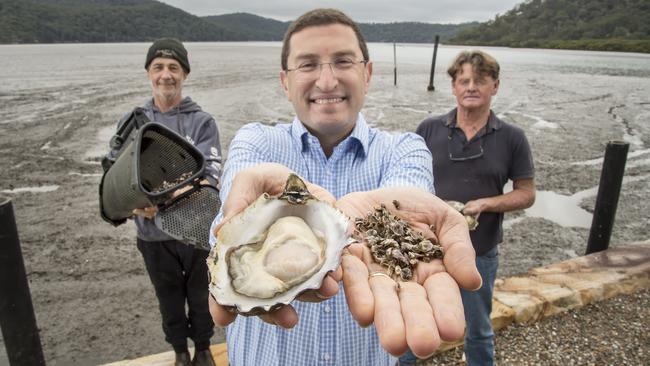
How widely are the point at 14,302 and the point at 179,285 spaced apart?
46.6 inches

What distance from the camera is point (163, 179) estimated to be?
9.20 ft

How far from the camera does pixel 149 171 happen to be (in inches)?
107

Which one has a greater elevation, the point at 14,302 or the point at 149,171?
the point at 149,171

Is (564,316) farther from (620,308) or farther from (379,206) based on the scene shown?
(379,206)

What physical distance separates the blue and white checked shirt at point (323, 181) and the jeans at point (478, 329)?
1.15 meters

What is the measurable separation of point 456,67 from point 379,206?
231cm

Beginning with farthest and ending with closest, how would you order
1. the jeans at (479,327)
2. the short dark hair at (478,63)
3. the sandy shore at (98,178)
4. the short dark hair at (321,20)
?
the sandy shore at (98,178) → the short dark hair at (478,63) → the jeans at (479,327) → the short dark hair at (321,20)

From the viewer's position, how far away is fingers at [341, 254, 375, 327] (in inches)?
61.1

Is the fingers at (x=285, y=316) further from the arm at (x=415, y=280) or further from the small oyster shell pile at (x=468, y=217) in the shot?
the small oyster shell pile at (x=468, y=217)

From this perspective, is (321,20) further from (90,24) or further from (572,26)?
(90,24)

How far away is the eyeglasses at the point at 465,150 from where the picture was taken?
356cm

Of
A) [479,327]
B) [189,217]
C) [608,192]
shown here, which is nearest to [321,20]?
[189,217]

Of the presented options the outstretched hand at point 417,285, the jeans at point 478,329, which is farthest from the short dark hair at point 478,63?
the outstretched hand at point 417,285

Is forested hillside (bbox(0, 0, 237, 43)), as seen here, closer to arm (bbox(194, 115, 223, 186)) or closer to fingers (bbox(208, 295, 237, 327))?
arm (bbox(194, 115, 223, 186))
